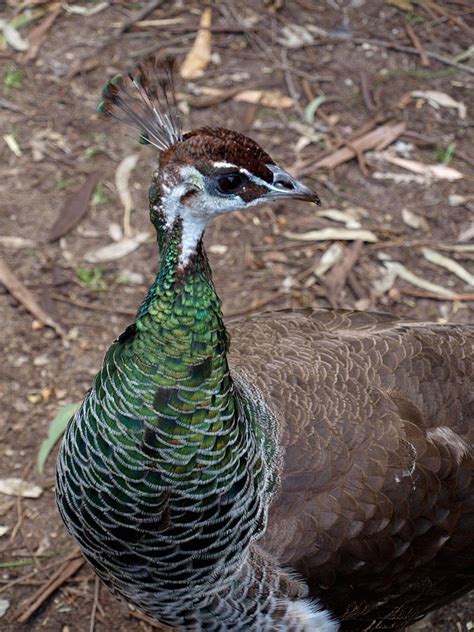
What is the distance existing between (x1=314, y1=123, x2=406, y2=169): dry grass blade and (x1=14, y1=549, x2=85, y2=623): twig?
264 cm

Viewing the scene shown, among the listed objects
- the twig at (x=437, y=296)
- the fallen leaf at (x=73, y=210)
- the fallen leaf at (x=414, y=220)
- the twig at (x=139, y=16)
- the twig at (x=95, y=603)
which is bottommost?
the twig at (x=95, y=603)

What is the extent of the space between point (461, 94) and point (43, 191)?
2.64 metres

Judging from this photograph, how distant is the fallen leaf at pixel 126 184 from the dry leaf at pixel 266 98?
2.75 feet

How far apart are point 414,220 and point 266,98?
1277mm

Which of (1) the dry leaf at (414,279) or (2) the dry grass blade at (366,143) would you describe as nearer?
(1) the dry leaf at (414,279)

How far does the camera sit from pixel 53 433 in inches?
146

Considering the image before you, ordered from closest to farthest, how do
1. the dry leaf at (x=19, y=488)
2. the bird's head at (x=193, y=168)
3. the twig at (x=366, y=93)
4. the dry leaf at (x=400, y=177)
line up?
the bird's head at (x=193, y=168) < the dry leaf at (x=19, y=488) < the dry leaf at (x=400, y=177) < the twig at (x=366, y=93)

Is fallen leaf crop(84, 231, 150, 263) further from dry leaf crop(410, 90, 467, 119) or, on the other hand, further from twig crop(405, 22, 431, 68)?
twig crop(405, 22, 431, 68)

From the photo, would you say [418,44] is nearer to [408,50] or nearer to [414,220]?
[408,50]

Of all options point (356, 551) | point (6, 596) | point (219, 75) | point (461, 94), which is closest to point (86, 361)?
point (6, 596)

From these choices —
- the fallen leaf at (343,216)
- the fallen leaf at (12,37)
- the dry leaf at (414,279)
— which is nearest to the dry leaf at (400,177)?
the fallen leaf at (343,216)

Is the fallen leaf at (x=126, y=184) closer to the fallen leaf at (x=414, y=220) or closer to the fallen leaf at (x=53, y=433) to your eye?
the fallen leaf at (x=53, y=433)

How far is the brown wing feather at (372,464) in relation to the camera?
2.72 meters

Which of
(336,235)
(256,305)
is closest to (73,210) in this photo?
(256,305)
